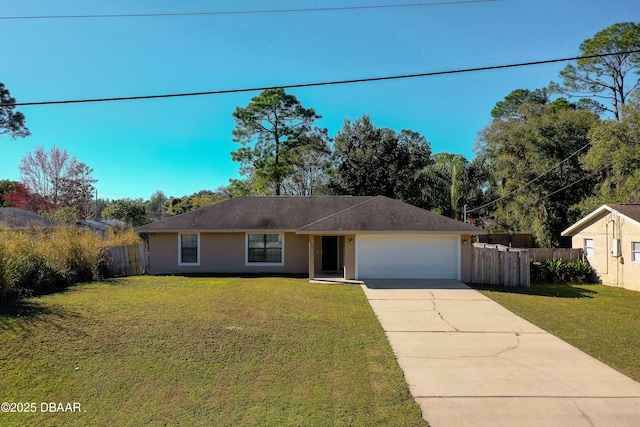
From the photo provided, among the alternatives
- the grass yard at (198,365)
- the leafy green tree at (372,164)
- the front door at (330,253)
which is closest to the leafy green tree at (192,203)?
the leafy green tree at (372,164)

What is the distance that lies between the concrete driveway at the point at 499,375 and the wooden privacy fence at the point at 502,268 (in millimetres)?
4908

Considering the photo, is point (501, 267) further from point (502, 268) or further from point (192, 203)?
point (192, 203)

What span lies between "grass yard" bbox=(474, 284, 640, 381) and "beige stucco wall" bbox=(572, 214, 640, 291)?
0.66 m

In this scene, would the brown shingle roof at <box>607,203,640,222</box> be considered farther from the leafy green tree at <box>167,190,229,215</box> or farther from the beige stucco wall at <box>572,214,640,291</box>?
the leafy green tree at <box>167,190,229,215</box>

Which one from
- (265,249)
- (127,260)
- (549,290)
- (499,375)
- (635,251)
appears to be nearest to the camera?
(499,375)

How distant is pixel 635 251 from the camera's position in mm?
14711

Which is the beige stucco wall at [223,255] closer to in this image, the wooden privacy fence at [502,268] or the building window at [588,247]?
the wooden privacy fence at [502,268]

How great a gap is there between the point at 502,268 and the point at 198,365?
1261 cm

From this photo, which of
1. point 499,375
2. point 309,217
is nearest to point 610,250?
point 309,217

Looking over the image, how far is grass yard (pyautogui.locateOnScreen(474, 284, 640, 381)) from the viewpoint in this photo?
696cm

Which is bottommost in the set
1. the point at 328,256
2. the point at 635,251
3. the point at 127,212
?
the point at 328,256

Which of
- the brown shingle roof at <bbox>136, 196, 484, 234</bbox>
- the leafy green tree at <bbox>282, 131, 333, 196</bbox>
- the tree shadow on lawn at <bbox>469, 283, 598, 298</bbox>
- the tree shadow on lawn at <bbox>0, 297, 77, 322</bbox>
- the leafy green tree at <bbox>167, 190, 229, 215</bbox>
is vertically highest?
the leafy green tree at <bbox>282, 131, 333, 196</bbox>

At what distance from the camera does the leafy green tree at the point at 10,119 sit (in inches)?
1136

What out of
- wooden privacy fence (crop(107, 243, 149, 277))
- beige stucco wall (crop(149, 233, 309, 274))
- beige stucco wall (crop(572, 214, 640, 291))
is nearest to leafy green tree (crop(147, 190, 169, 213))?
wooden privacy fence (crop(107, 243, 149, 277))
